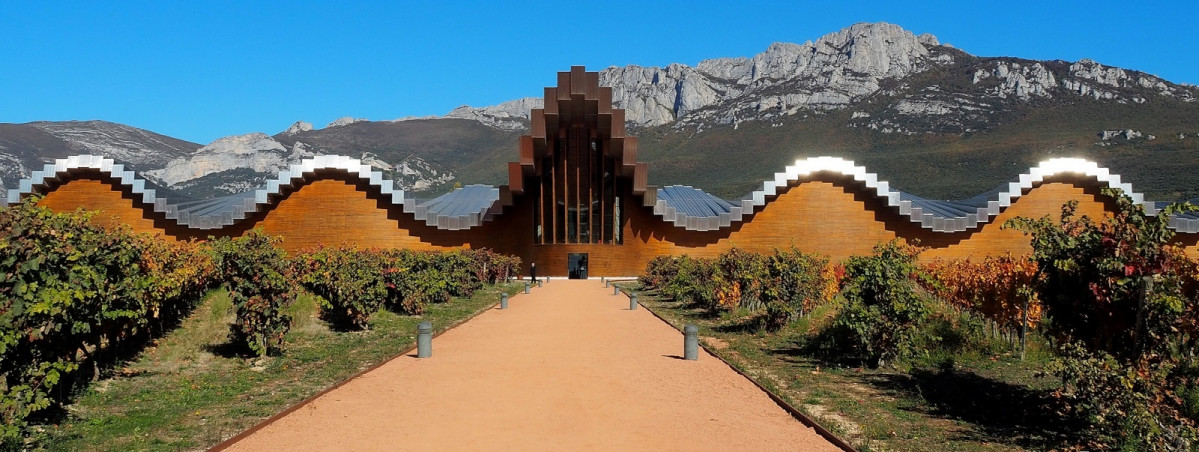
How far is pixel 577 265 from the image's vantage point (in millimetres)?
45938

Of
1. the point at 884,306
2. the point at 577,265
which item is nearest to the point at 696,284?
the point at 884,306

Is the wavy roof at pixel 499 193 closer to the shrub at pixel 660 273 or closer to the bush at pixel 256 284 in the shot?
the shrub at pixel 660 273

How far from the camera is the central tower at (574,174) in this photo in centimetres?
3925

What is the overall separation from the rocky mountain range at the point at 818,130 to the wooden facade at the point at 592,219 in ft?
97.1

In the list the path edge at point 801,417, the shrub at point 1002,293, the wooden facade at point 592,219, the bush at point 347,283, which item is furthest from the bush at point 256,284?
the wooden facade at point 592,219

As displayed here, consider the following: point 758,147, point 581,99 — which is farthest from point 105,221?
point 758,147

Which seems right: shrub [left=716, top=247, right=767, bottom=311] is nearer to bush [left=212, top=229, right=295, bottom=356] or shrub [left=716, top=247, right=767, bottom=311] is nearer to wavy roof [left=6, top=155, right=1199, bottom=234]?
bush [left=212, top=229, right=295, bottom=356]

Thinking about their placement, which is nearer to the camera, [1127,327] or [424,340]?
[1127,327]

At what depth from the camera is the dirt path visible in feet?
25.3

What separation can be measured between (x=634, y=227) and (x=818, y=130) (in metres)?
70.2

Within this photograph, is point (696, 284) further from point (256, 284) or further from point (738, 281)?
point (256, 284)

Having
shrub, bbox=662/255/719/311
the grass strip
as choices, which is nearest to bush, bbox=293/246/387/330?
the grass strip

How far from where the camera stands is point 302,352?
13.7 m

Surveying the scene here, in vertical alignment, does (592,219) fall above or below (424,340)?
above
